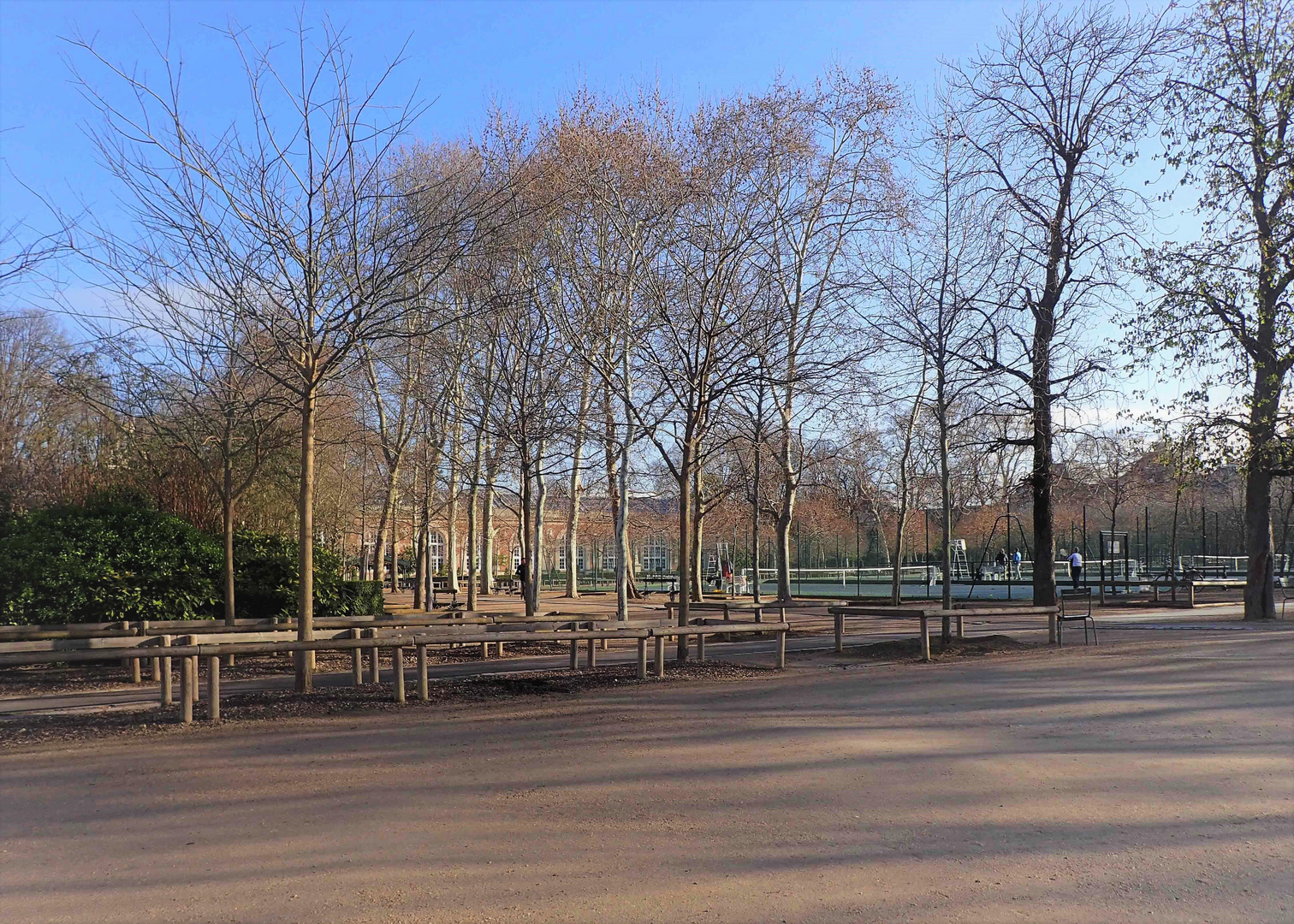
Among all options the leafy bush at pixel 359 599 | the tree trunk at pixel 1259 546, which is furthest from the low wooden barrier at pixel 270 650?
the tree trunk at pixel 1259 546

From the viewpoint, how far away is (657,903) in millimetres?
4320

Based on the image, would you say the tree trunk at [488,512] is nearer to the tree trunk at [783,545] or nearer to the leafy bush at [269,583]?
the leafy bush at [269,583]

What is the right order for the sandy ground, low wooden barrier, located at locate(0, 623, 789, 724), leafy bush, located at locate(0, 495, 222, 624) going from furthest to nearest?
leafy bush, located at locate(0, 495, 222, 624)
low wooden barrier, located at locate(0, 623, 789, 724)
the sandy ground

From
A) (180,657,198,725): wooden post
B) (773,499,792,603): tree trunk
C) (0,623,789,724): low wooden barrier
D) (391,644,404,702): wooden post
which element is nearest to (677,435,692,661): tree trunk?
(0,623,789,724): low wooden barrier

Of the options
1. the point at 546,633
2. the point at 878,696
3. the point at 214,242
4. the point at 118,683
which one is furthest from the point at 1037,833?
the point at 118,683

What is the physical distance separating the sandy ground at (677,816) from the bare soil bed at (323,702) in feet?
1.59

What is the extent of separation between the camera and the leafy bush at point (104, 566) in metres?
13.3

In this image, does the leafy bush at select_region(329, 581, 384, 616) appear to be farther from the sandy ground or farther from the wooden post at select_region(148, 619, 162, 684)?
the sandy ground

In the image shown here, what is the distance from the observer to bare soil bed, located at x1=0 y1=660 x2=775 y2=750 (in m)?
8.39

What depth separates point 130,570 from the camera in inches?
552

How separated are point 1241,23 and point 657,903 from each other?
→ 1812 cm

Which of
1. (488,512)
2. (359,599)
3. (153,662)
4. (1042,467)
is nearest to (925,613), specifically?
(1042,467)

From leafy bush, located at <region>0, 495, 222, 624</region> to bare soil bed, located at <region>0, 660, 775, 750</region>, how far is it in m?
4.23

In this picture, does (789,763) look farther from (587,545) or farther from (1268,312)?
(587,545)
